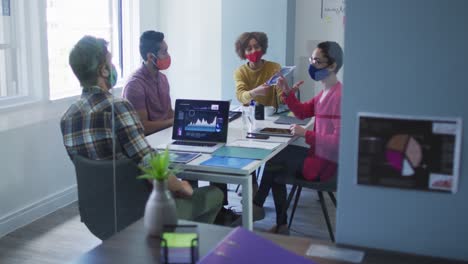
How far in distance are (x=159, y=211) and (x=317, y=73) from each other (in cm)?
123

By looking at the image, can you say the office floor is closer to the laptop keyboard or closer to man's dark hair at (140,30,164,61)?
the laptop keyboard

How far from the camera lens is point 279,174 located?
3.07 m

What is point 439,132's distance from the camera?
125cm

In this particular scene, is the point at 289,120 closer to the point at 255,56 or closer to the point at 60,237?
the point at 255,56

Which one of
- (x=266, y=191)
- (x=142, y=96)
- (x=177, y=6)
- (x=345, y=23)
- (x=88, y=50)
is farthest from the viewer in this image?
(x=177, y=6)

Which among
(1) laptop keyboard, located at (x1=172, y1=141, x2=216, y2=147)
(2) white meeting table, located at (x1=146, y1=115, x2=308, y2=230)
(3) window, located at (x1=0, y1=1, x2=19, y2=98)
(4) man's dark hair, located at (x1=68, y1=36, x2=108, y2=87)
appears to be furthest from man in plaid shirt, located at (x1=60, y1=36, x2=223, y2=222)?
(3) window, located at (x1=0, y1=1, x2=19, y2=98)

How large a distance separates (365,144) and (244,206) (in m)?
1.28

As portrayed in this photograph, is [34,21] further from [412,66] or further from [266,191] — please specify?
[412,66]

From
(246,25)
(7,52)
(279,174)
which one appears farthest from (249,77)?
(7,52)

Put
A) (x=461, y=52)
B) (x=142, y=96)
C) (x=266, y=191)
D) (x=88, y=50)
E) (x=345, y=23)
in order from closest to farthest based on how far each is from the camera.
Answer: (x=461, y=52), (x=345, y=23), (x=88, y=50), (x=266, y=191), (x=142, y=96)

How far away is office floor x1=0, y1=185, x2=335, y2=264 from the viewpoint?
2.94 metres

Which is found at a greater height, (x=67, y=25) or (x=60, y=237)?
(x=67, y=25)

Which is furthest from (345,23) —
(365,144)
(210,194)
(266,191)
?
(266,191)

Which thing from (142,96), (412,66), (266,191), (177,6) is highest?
(177,6)
